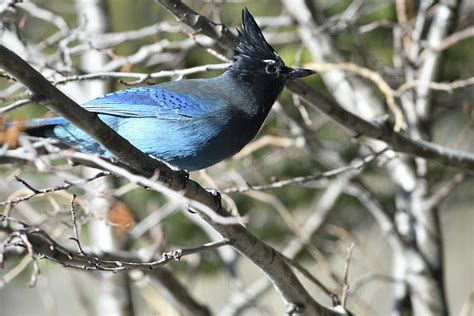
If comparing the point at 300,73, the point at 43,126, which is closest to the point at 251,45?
the point at 300,73

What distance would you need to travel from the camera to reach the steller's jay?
296 cm

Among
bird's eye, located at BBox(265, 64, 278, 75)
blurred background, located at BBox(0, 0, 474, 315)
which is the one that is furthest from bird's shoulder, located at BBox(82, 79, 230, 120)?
bird's eye, located at BBox(265, 64, 278, 75)

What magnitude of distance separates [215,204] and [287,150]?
2069 millimetres

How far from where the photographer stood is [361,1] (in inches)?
160

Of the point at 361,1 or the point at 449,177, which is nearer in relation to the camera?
the point at 361,1

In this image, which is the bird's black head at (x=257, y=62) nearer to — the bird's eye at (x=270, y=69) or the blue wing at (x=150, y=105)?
the bird's eye at (x=270, y=69)

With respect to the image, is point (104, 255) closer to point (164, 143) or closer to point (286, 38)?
point (164, 143)

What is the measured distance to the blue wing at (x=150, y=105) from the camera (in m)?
3.09

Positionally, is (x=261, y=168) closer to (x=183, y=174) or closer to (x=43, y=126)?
(x=43, y=126)

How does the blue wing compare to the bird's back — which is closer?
the bird's back

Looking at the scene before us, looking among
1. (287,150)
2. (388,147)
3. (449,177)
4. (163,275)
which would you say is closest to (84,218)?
(163,275)

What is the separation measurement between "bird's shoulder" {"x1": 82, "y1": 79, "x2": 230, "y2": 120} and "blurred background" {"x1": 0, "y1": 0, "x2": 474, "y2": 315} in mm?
113

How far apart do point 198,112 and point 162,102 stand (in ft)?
0.64

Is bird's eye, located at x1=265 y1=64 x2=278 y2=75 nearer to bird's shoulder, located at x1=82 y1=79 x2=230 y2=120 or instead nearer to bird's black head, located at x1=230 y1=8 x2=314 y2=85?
bird's black head, located at x1=230 y1=8 x2=314 y2=85
